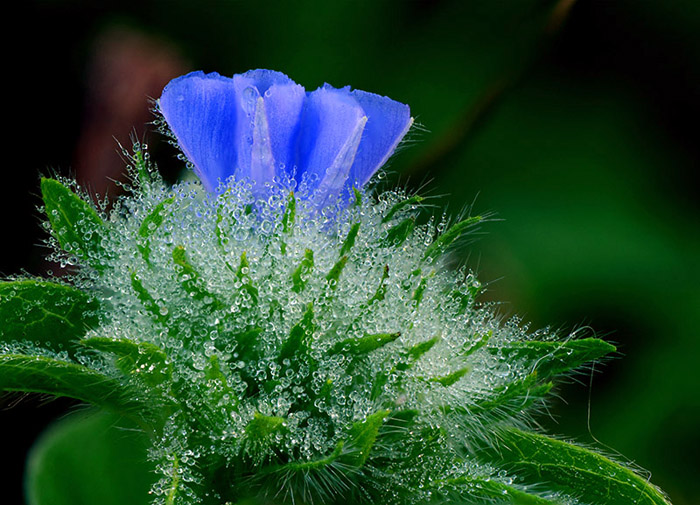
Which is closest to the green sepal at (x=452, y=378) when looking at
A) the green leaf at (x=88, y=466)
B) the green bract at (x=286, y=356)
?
the green bract at (x=286, y=356)

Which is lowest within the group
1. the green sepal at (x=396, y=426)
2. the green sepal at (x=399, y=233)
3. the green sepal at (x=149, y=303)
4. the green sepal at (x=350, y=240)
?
the green sepal at (x=396, y=426)

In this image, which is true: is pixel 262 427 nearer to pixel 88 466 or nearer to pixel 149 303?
pixel 149 303

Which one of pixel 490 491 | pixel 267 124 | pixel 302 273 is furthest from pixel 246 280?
pixel 490 491

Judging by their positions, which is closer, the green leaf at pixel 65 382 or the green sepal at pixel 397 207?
the green leaf at pixel 65 382

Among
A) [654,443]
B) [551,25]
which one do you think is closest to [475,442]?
[654,443]

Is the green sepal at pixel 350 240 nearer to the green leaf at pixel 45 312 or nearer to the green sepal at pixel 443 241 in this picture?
the green sepal at pixel 443 241

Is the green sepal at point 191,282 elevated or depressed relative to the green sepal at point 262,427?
elevated
